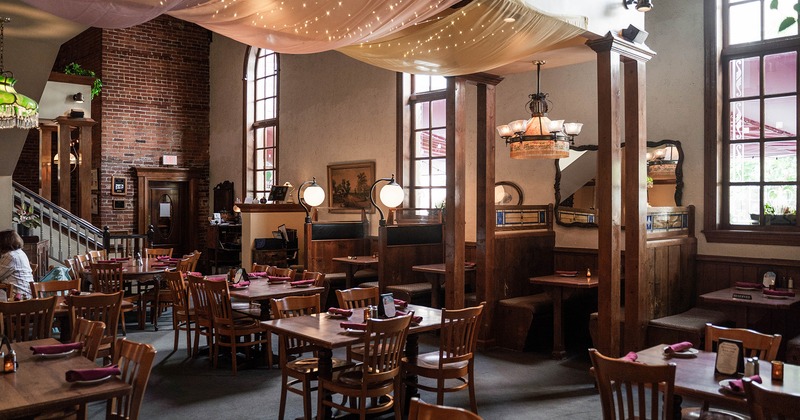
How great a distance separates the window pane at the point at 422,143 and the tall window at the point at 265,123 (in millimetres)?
3651

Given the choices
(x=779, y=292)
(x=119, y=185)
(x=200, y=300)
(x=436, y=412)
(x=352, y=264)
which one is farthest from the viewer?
(x=119, y=185)

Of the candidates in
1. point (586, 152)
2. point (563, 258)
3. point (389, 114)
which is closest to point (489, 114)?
point (586, 152)

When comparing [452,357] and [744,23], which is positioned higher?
[744,23]

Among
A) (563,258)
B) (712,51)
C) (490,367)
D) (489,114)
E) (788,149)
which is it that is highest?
(712,51)

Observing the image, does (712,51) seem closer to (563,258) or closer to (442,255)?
(563,258)

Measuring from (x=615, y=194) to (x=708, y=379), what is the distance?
2.35 m

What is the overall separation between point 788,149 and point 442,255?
391cm

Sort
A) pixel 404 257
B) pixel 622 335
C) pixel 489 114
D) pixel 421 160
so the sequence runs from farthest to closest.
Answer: pixel 421 160 → pixel 404 257 → pixel 489 114 → pixel 622 335

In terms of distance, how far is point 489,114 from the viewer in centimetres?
661

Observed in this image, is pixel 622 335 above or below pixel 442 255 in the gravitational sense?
below

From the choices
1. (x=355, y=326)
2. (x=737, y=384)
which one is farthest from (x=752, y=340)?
(x=355, y=326)

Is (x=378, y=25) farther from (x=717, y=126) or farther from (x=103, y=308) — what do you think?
(x=717, y=126)

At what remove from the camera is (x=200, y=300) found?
5945mm

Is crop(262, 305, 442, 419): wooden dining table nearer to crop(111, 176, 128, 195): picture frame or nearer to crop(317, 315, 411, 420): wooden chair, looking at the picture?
crop(317, 315, 411, 420): wooden chair
